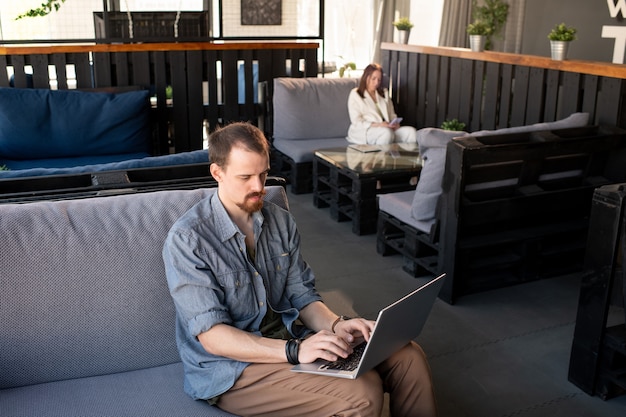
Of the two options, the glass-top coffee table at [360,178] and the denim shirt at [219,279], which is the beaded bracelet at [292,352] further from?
the glass-top coffee table at [360,178]

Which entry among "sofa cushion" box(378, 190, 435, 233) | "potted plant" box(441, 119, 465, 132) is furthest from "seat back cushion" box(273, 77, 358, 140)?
"sofa cushion" box(378, 190, 435, 233)

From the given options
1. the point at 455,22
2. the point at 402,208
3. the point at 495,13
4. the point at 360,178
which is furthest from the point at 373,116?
the point at 455,22

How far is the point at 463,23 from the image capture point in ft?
37.3

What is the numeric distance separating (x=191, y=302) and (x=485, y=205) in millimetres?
2247

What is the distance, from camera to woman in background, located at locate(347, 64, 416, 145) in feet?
20.2

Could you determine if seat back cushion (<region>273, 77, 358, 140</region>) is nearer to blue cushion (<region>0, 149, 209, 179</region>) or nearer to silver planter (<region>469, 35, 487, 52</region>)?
silver planter (<region>469, 35, 487, 52</region>)

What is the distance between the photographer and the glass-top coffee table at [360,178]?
5078 mm

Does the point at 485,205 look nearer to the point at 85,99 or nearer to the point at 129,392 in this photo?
the point at 129,392

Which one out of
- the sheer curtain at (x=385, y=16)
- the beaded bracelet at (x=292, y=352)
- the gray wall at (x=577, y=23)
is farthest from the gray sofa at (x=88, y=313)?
the sheer curtain at (x=385, y=16)

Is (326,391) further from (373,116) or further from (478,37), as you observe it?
(478,37)

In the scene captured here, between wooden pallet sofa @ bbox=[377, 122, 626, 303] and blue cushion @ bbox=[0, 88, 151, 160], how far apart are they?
2.57 m

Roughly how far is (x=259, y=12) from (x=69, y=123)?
7.27ft

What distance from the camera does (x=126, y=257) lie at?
7.64 feet


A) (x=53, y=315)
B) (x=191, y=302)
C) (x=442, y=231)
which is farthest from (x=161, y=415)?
(x=442, y=231)
